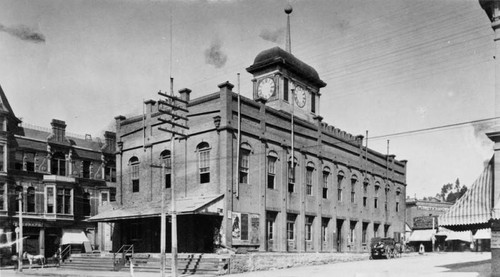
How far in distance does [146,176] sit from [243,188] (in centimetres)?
674

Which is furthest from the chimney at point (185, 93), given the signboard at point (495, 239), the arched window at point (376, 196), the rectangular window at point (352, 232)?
the arched window at point (376, 196)

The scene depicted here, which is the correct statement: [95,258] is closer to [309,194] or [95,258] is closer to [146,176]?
[146,176]

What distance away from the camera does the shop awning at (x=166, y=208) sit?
24.1m

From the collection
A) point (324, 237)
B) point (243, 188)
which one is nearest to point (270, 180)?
point (243, 188)

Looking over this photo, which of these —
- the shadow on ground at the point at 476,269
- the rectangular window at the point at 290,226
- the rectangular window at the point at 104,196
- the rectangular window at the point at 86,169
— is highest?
the rectangular window at the point at 86,169

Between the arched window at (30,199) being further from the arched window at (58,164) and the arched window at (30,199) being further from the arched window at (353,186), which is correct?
the arched window at (353,186)

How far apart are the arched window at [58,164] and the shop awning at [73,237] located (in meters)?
5.29

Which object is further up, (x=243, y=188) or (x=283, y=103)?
(x=283, y=103)

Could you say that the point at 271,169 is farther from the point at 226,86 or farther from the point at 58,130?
the point at 58,130

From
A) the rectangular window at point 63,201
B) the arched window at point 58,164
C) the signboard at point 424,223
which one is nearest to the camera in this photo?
the rectangular window at point 63,201

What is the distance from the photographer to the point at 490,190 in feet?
49.2

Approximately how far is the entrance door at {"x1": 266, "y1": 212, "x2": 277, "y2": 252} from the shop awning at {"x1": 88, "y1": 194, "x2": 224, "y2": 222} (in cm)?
428

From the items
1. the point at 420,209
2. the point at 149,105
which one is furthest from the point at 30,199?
the point at 420,209

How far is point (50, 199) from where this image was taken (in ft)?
141
